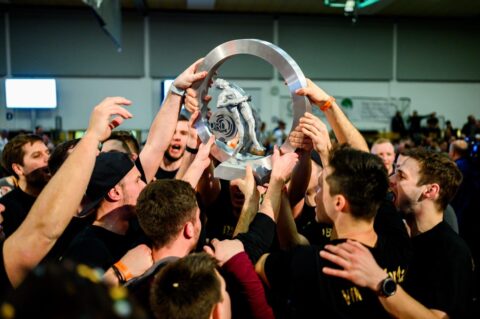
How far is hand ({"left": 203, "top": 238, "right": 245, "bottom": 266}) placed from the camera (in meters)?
1.58

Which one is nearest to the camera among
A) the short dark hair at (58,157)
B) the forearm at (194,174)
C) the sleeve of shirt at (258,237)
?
the sleeve of shirt at (258,237)

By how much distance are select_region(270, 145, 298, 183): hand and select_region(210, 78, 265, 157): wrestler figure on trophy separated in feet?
0.74

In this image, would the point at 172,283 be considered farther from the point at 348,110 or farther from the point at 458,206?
the point at 348,110

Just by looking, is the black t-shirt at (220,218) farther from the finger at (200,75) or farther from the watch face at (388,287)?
the watch face at (388,287)

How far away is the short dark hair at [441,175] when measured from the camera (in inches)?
79.7

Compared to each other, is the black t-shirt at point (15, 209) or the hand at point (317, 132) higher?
the hand at point (317, 132)

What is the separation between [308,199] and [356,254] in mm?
1181

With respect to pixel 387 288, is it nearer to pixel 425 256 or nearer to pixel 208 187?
pixel 425 256

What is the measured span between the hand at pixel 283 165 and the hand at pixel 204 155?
332 mm

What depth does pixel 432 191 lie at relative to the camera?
2.03m

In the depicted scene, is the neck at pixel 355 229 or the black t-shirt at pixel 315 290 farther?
the neck at pixel 355 229

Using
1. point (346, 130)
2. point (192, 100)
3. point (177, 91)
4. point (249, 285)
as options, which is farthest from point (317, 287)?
point (177, 91)

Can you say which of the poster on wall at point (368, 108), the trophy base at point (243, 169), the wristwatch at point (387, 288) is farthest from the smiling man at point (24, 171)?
the poster on wall at point (368, 108)

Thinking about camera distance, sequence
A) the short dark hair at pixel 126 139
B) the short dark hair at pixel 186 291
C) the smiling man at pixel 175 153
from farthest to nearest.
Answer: the smiling man at pixel 175 153, the short dark hair at pixel 126 139, the short dark hair at pixel 186 291
